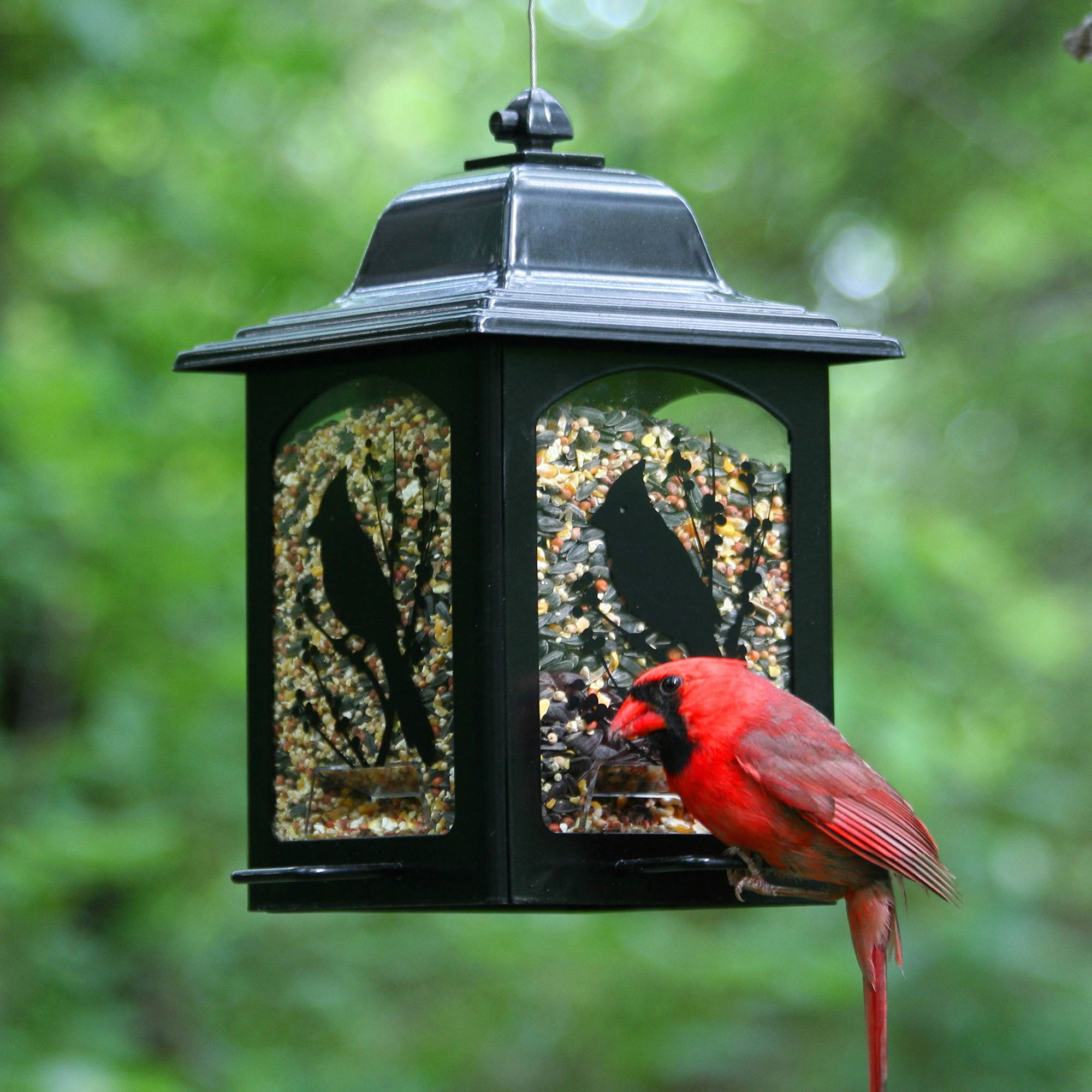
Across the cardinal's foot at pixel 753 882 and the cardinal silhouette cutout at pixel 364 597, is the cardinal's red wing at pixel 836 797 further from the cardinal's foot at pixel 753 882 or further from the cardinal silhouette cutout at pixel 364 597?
the cardinal silhouette cutout at pixel 364 597

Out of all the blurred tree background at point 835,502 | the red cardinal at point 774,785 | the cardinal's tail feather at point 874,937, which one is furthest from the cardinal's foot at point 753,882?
the blurred tree background at point 835,502

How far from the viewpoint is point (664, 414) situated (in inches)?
144

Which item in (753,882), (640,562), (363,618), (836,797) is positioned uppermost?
(640,562)

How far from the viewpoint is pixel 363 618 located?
3.63 m

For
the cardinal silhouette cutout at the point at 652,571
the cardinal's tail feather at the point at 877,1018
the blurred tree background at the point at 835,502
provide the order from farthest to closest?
the blurred tree background at the point at 835,502
the cardinal silhouette cutout at the point at 652,571
the cardinal's tail feather at the point at 877,1018

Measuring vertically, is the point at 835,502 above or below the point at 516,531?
above

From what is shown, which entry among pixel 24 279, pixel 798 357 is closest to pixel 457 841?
pixel 798 357

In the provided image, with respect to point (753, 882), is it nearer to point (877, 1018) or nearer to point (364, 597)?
point (877, 1018)

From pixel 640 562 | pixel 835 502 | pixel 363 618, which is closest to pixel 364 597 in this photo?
pixel 363 618

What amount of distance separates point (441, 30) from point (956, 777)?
20.7 feet

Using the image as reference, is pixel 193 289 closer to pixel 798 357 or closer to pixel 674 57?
pixel 674 57

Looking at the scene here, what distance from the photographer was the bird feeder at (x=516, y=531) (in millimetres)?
3414

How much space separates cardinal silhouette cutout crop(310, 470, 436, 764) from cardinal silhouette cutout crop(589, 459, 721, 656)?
1.44ft

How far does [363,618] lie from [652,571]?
0.57 meters
